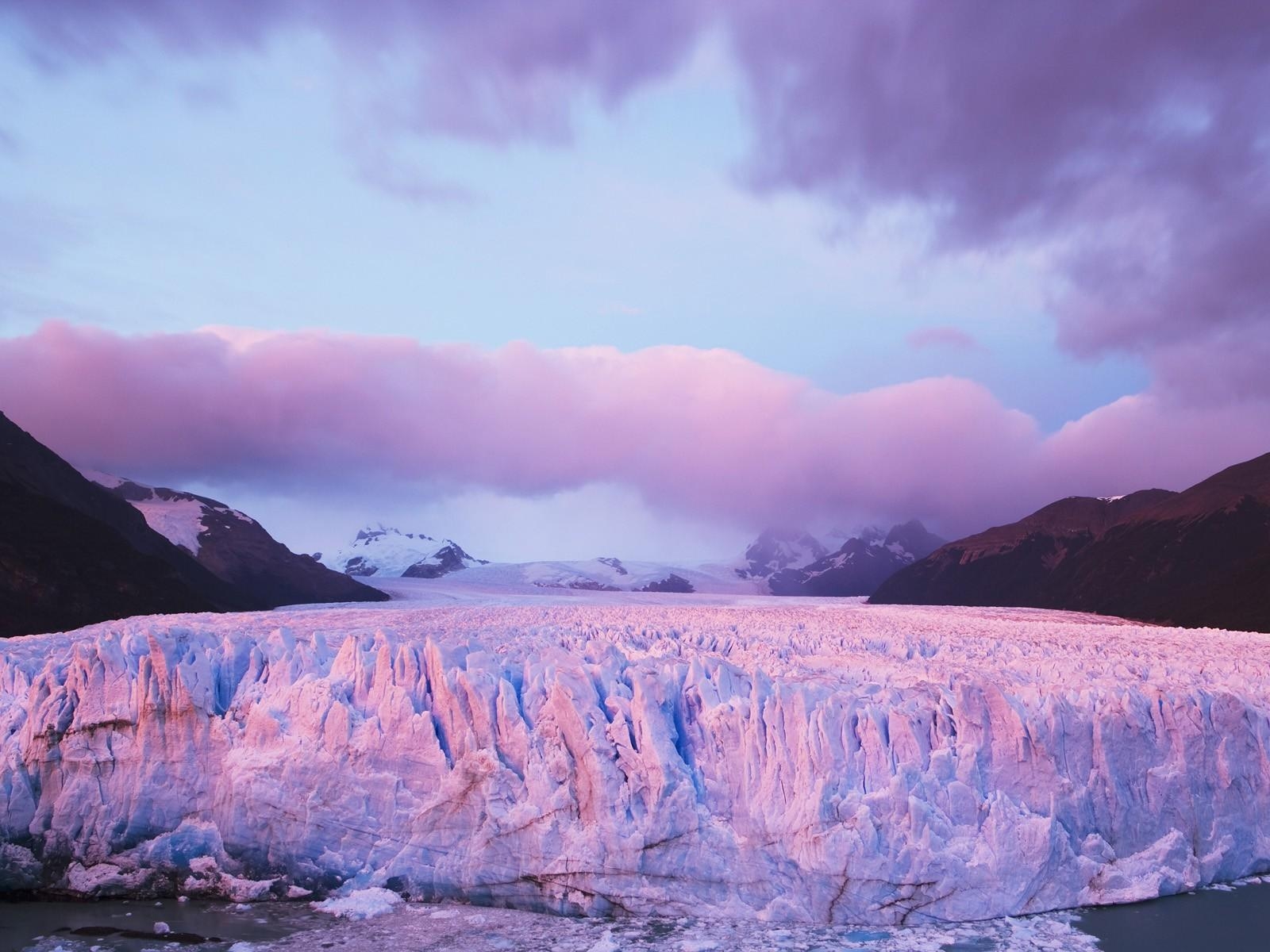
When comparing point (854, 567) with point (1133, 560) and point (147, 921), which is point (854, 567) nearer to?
point (1133, 560)

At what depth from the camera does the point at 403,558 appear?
275 feet

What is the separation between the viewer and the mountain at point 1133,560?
28859 mm

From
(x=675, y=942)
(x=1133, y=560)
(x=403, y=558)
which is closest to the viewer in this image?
(x=675, y=942)

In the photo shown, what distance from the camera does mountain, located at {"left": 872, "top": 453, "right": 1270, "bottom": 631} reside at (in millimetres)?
28859

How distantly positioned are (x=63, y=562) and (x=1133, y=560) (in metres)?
36.5

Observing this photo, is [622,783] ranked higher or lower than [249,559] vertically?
lower

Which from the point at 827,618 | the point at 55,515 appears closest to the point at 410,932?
the point at 827,618

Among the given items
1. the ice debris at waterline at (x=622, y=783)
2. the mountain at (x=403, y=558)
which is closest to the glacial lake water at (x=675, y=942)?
the ice debris at waterline at (x=622, y=783)

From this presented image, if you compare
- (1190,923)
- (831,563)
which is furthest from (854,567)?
(1190,923)

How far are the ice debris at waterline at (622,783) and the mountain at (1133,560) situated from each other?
1737 cm

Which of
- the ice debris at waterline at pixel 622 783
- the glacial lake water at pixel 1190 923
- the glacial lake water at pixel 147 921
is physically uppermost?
the ice debris at waterline at pixel 622 783

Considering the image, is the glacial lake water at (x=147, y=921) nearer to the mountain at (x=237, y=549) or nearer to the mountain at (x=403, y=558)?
the mountain at (x=237, y=549)

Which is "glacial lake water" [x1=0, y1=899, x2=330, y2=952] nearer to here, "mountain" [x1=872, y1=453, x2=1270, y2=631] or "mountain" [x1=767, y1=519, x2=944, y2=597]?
"mountain" [x1=872, y1=453, x2=1270, y2=631]

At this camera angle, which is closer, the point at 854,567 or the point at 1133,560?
the point at 1133,560
